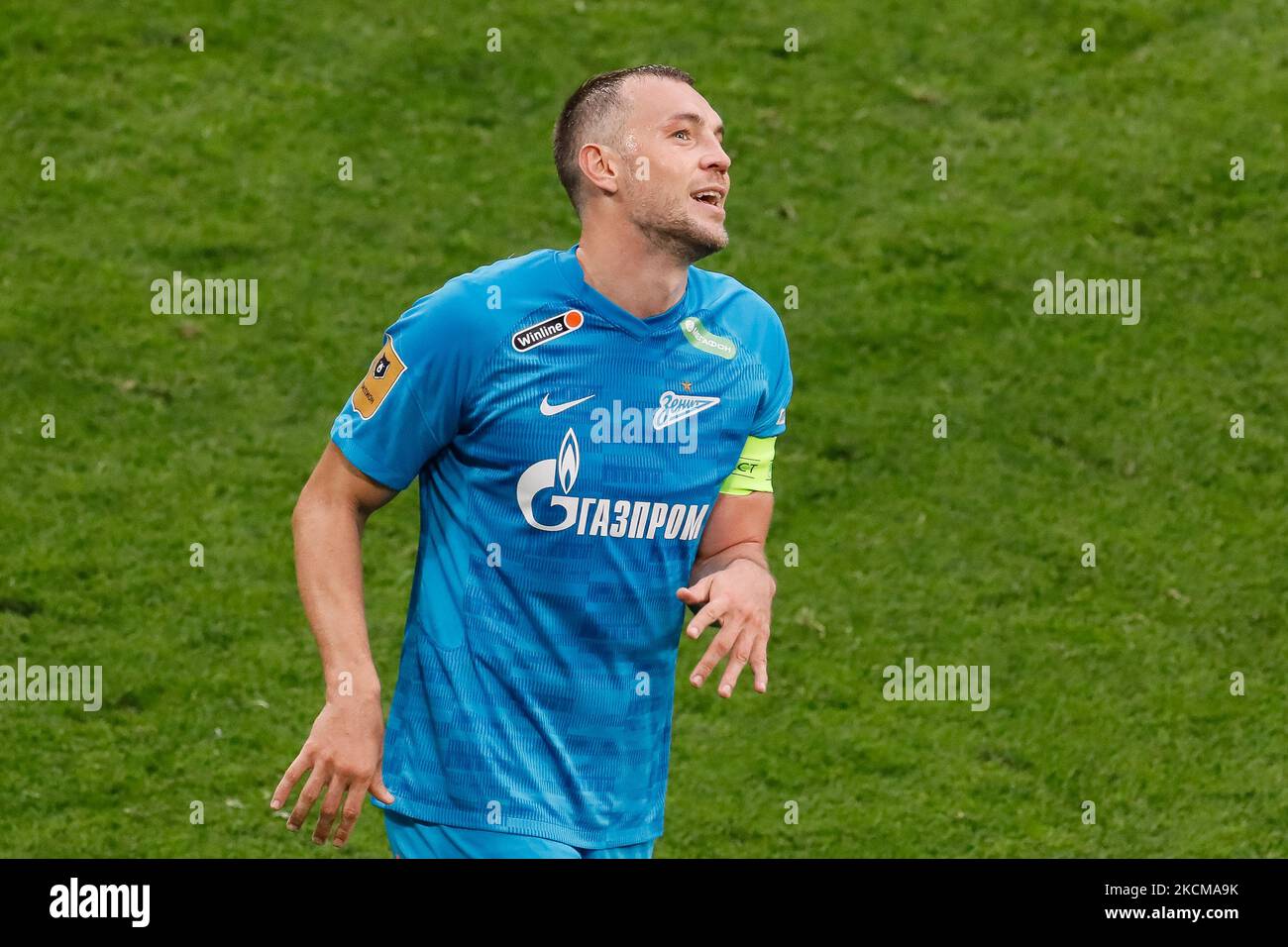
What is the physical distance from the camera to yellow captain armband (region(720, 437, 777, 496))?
16.2 ft

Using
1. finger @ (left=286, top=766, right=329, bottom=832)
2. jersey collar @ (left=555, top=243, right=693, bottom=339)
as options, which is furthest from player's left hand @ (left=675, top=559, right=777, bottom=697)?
finger @ (left=286, top=766, right=329, bottom=832)

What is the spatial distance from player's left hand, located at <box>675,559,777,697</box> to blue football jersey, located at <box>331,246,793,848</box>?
9.0 inches

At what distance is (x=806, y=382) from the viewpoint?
1148 centimetres

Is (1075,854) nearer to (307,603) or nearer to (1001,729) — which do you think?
(1001,729)

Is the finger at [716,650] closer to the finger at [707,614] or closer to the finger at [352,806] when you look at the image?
the finger at [707,614]

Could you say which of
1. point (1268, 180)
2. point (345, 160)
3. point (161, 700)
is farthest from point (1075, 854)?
point (345, 160)

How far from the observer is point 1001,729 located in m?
9.27

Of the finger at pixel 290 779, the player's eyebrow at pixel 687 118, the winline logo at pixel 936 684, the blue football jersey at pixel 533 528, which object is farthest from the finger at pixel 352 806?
the winline logo at pixel 936 684

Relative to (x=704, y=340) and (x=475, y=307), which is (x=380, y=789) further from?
(x=704, y=340)

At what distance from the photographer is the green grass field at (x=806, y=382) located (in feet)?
29.3

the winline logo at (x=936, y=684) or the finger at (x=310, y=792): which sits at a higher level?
the winline logo at (x=936, y=684)

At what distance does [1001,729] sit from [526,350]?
5279mm

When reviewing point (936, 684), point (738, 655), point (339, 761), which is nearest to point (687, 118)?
point (738, 655)

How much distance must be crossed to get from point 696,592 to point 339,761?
36.2 inches
